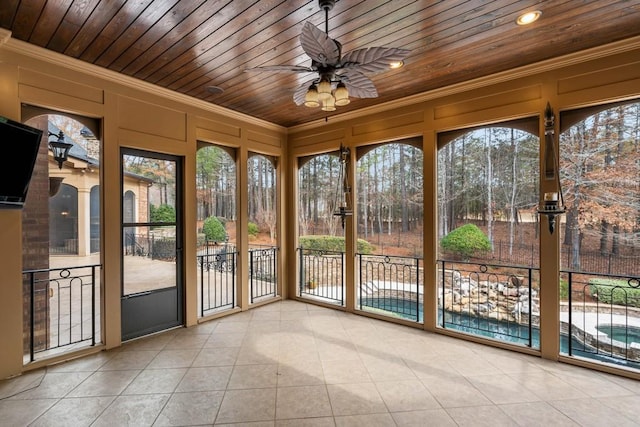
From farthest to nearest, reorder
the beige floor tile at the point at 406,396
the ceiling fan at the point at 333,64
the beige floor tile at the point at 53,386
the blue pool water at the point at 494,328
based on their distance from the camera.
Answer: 1. the blue pool water at the point at 494,328
2. the beige floor tile at the point at 53,386
3. the beige floor tile at the point at 406,396
4. the ceiling fan at the point at 333,64

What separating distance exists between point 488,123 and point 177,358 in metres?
4.18

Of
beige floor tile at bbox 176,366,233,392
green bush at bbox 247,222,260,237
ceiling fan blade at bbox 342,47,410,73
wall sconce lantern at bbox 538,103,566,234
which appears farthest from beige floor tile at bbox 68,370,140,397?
wall sconce lantern at bbox 538,103,566,234

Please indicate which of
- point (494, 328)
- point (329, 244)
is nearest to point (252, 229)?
point (329, 244)

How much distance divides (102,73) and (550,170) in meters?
4.66

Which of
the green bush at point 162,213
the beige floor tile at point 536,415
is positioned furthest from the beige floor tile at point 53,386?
the beige floor tile at point 536,415

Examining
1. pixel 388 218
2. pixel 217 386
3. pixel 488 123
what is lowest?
pixel 217 386

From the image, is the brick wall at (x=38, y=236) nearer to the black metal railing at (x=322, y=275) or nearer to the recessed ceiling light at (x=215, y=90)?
the recessed ceiling light at (x=215, y=90)

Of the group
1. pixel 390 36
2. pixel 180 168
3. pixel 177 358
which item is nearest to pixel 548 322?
pixel 390 36

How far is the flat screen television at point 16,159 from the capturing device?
7.88 ft

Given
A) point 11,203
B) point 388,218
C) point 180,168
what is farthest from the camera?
point 388,218

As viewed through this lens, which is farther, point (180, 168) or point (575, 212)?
point (180, 168)

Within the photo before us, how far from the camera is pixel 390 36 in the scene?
257 cm

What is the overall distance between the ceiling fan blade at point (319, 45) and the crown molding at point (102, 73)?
245cm

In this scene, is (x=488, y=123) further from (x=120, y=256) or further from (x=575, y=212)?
(x=120, y=256)
